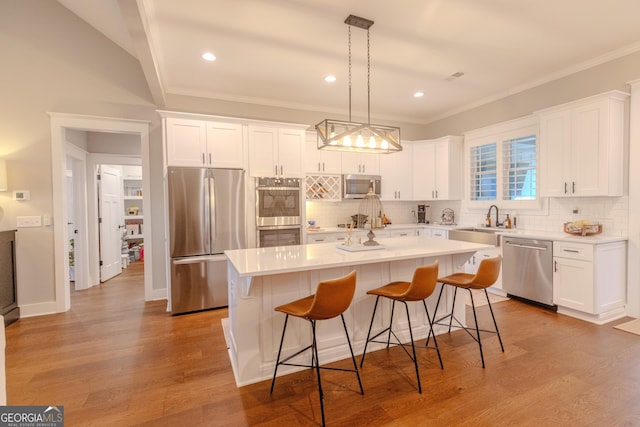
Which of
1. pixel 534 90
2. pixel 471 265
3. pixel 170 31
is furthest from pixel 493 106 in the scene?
pixel 170 31

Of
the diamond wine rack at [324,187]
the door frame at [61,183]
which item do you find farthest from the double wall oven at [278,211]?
the door frame at [61,183]

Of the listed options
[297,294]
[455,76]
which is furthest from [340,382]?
[455,76]

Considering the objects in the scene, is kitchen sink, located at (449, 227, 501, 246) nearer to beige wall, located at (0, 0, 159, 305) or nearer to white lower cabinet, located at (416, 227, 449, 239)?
white lower cabinet, located at (416, 227, 449, 239)

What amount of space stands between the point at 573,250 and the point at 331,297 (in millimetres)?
3205

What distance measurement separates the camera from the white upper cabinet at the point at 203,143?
3.88 metres

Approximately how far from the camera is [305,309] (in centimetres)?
215

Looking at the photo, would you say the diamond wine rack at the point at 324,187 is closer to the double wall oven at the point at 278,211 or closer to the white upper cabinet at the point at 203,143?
the double wall oven at the point at 278,211

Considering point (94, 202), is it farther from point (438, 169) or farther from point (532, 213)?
point (532, 213)

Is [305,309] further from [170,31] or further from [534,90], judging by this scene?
[534,90]

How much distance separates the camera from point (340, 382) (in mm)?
2334

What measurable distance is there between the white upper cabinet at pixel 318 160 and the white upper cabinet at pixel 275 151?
1.64 feet

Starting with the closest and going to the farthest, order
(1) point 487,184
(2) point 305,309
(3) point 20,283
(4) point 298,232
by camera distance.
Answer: (2) point 305,309 → (3) point 20,283 → (4) point 298,232 → (1) point 487,184

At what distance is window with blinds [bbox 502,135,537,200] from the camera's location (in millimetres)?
4438

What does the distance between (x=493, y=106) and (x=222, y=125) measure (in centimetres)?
424
